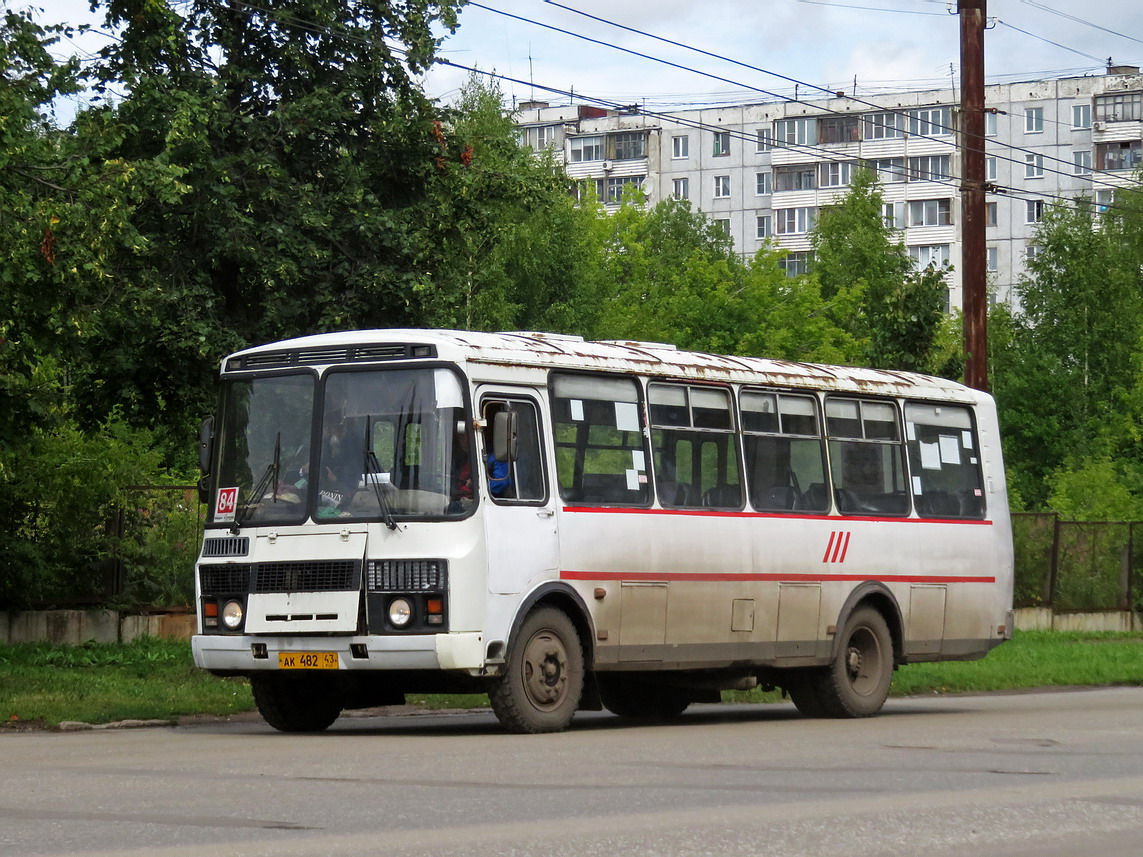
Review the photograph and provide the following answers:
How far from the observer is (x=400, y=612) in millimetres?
14430

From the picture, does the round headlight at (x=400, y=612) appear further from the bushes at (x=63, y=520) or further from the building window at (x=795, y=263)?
the building window at (x=795, y=263)

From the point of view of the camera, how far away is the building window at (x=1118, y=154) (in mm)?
104875

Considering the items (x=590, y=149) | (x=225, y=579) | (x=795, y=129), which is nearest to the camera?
(x=225, y=579)

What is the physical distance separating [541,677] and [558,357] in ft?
8.29

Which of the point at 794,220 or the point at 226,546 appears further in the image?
the point at 794,220

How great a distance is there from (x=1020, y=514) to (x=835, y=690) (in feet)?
65.1

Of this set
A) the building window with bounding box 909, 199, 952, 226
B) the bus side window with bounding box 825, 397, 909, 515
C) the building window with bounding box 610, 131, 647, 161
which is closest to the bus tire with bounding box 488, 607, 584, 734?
the bus side window with bounding box 825, 397, 909, 515

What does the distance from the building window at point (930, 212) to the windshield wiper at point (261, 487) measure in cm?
9193

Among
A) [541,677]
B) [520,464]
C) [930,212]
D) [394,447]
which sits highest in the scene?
[930,212]

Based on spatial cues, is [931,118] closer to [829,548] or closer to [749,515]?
[829,548]

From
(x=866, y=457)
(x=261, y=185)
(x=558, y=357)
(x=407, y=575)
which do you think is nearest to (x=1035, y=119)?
(x=261, y=185)

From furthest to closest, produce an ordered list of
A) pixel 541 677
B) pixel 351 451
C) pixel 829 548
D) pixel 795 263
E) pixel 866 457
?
1. pixel 795 263
2. pixel 866 457
3. pixel 829 548
4. pixel 541 677
5. pixel 351 451

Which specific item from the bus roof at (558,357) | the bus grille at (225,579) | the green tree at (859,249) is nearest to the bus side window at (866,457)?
the bus roof at (558,357)

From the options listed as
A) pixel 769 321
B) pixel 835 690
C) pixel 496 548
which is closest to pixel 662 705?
pixel 835 690
